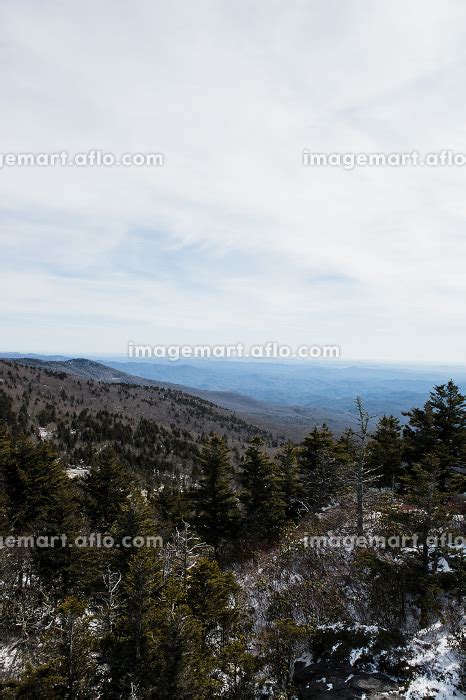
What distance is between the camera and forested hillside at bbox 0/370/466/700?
599 inches

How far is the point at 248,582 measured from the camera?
25.7 metres

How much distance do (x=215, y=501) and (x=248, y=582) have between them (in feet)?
21.7

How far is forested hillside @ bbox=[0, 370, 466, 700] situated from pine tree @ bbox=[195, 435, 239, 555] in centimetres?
11

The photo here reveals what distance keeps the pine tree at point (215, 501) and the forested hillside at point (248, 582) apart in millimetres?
112

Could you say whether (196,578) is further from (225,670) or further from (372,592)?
(372,592)

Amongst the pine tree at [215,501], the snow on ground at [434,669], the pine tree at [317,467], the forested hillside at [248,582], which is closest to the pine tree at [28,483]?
the forested hillside at [248,582]

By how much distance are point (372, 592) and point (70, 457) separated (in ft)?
227

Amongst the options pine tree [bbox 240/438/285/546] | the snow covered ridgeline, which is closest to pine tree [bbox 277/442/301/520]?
pine tree [bbox 240/438/285/546]

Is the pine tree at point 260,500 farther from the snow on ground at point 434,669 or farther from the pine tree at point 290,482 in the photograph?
Result: the snow on ground at point 434,669

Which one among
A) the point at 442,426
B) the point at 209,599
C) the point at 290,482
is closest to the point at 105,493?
the point at 290,482

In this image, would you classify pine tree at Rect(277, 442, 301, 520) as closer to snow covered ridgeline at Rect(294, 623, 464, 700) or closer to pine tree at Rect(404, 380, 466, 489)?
pine tree at Rect(404, 380, 466, 489)

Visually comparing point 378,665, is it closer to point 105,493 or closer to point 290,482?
point 290,482

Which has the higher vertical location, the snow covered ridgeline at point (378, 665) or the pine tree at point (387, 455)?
the pine tree at point (387, 455)

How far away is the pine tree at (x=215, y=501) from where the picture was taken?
101 feet
